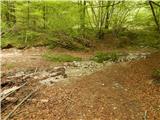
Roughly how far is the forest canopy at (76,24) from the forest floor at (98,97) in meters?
7.34

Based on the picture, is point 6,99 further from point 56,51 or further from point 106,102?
point 56,51

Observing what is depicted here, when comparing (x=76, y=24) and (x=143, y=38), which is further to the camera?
(x=143, y=38)

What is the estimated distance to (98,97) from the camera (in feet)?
26.7

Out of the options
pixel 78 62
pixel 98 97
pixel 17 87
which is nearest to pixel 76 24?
pixel 78 62

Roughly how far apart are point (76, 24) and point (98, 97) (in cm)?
1153

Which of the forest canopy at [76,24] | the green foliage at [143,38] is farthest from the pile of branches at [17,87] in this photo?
the green foliage at [143,38]

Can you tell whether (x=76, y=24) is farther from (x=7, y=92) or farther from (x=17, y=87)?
(x=7, y=92)

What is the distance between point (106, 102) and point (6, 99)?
3135 millimetres

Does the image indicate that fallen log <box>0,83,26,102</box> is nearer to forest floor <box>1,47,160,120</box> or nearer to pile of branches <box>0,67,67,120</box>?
pile of branches <box>0,67,67,120</box>

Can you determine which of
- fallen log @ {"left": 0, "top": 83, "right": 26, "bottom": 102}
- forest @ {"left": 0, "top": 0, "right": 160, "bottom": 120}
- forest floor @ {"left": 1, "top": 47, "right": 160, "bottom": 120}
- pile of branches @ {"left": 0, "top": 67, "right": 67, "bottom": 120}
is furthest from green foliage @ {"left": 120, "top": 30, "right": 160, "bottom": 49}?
fallen log @ {"left": 0, "top": 83, "right": 26, "bottom": 102}

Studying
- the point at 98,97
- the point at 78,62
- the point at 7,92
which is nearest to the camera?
the point at 98,97

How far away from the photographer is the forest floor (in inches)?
282

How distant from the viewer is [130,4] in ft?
58.3

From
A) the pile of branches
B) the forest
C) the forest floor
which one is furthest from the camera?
the pile of branches
